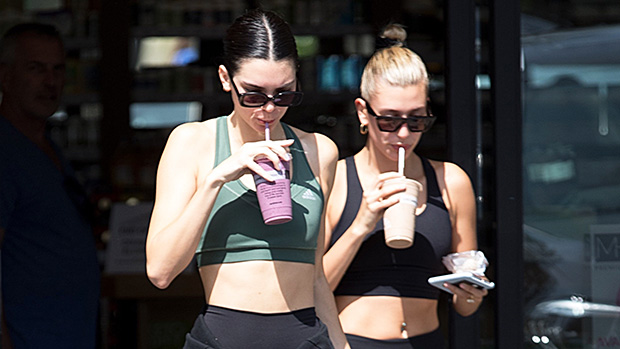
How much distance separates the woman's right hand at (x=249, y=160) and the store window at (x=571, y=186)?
63.1 inches

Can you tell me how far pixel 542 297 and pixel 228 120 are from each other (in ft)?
5.62

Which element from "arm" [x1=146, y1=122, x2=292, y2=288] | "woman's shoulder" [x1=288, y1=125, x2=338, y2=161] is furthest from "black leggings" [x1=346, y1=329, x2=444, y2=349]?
"arm" [x1=146, y1=122, x2=292, y2=288]

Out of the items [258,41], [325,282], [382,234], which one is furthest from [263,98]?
[382,234]

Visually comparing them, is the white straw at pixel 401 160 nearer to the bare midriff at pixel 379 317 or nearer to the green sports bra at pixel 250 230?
the green sports bra at pixel 250 230

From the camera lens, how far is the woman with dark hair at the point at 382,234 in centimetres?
228

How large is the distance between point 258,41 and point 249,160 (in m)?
0.32

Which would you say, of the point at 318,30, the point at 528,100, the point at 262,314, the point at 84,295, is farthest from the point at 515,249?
the point at 318,30

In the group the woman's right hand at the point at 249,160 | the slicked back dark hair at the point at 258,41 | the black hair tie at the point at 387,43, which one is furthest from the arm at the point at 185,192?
the black hair tie at the point at 387,43

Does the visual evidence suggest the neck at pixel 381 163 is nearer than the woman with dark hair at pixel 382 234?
No

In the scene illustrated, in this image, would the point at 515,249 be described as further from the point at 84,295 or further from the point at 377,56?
the point at 84,295

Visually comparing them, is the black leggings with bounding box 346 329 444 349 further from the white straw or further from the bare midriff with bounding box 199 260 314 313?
the white straw

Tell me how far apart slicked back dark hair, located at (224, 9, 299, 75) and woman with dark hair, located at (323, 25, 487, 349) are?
1.39ft

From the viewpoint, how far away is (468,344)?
9.10 feet

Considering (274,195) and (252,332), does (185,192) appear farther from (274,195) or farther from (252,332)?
(252,332)
